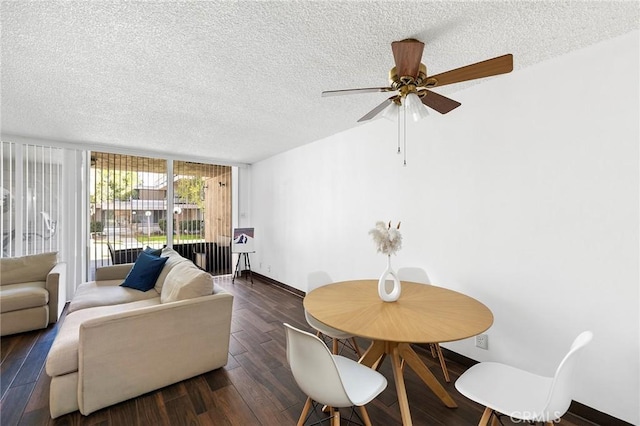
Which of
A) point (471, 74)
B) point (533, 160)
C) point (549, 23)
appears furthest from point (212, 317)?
point (549, 23)

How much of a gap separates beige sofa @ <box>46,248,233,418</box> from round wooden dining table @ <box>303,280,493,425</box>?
0.97 meters

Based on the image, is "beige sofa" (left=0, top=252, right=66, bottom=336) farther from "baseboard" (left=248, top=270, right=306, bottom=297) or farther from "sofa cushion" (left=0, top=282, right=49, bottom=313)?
"baseboard" (left=248, top=270, right=306, bottom=297)

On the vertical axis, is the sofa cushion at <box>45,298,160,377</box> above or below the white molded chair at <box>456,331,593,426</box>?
below

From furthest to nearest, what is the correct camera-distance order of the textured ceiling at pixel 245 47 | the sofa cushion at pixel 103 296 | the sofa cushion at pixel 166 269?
1. the sofa cushion at pixel 166 269
2. the sofa cushion at pixel 103 296
3. the textured ceiling at pixel 245 47

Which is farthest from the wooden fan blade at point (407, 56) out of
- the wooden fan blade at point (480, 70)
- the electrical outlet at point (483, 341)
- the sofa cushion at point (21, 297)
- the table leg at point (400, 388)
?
the sofa cushion at point (21, 297)

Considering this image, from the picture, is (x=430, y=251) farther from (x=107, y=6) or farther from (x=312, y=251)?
(x=107, y=6)

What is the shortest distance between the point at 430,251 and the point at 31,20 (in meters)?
3.37

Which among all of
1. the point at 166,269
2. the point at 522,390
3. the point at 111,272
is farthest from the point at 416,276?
Answer: the point at 111,272

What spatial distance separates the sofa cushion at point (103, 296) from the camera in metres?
2.76

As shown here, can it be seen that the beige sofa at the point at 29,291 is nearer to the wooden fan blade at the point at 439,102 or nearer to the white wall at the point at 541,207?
the white wall at the point at 541,207

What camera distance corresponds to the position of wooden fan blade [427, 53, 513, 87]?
1.38 m

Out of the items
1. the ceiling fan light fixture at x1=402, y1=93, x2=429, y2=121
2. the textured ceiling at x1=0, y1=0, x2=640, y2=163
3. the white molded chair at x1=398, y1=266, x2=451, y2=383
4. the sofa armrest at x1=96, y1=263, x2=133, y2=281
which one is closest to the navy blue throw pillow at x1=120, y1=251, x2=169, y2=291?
the sofa armrest at x1=96, y1=263, x2=133, y2=281

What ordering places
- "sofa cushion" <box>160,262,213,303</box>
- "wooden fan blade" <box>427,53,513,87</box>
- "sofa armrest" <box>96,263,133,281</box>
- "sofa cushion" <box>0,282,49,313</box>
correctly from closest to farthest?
"wooden fan blade" <box>427,53,513,87</box> → "sofa cushion" <box>160,262,213,303</box> → "sofa cushion" <box>0,282,49,313</box> → "sofa armrest" <box>96,263,133,281</box>

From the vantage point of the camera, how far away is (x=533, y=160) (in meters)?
2.09
